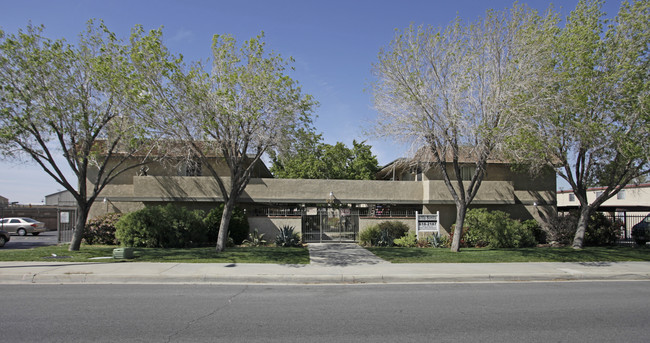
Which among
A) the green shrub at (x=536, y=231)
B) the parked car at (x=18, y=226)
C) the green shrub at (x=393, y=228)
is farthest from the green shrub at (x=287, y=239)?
the parked car at (x=18, y=226)

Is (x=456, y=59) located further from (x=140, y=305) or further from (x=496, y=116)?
(x=140, y=305)

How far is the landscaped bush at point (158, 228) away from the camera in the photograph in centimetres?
1625

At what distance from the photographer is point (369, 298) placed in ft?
27.2

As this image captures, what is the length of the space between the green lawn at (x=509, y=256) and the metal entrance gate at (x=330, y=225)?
4104 millimetres

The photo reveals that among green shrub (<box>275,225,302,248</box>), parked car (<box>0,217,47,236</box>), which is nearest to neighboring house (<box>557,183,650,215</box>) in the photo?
green shrub (<box>275,225,302,248</box>)

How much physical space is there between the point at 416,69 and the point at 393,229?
8284mm

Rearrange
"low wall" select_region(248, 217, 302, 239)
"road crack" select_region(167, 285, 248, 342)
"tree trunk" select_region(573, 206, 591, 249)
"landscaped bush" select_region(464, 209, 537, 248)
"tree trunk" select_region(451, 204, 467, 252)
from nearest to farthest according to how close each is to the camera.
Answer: "road crack" select_region(167, 285, 248, 342) < "tree trunk" select_region(451, 204, 467, 252) < "tree trunk" select_region(573, 206, 591, 249) < "landscaped bush" select_region(464, 209, 537, 248) < "low wall" select_region(248, 217, 302, 239)

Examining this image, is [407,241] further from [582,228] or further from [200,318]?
[200,318]

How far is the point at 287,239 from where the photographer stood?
17.7 metres

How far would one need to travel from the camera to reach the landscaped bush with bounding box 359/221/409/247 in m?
18.3

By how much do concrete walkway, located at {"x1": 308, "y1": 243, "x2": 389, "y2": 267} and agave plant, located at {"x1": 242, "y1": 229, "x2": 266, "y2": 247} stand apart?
3093 mm

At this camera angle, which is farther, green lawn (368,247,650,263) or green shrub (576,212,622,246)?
green shrub (576,212,622,246)

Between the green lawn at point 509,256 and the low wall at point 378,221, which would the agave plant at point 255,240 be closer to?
the low wall at point 378,221

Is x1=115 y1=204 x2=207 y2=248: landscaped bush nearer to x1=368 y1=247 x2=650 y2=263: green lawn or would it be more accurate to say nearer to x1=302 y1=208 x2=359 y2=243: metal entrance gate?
x1=302 y1=208 x2=359 y2=243: metal entrance gate
